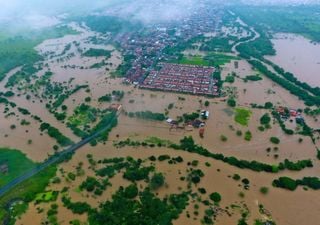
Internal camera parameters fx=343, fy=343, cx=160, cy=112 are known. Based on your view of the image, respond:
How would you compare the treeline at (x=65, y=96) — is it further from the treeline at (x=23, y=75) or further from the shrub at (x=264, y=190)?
the shrub at (x=264, y=190)

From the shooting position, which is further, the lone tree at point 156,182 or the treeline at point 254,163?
the treeline at point 254,163

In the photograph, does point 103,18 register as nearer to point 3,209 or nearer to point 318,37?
point 318,37

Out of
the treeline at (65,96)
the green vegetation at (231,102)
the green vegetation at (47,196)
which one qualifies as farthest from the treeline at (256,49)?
the green vegetation at (47,196)

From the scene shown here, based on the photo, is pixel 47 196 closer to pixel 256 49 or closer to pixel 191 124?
pixel 191 124

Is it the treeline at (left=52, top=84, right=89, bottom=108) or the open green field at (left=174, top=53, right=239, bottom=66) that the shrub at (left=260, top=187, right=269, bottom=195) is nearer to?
the treeline at (left=52, top=84, right=89, bottom=108)

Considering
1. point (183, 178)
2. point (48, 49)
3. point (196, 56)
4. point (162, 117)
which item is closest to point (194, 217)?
point (183, 178)

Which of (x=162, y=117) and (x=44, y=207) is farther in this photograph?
(x=162, y=117)

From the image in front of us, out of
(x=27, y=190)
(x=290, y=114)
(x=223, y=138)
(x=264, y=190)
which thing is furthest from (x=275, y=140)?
(x=27, y=190)
